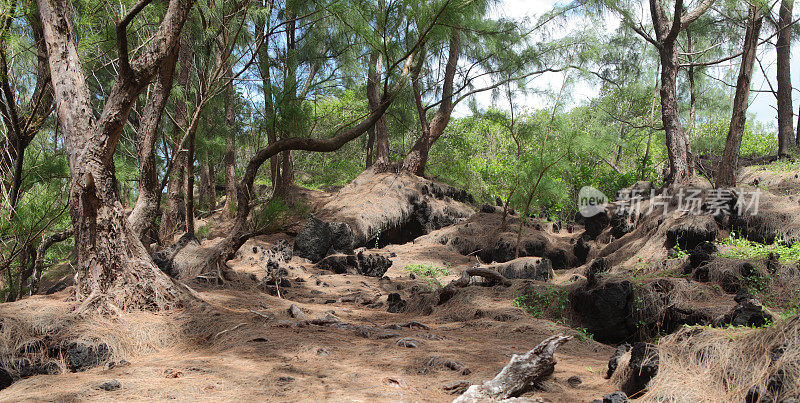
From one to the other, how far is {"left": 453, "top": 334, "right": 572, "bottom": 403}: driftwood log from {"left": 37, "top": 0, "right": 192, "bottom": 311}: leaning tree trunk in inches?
125

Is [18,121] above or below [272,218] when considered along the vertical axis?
above

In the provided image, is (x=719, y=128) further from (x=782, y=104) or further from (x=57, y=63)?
(x=57, y=63)

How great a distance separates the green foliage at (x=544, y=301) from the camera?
5516 millimetres

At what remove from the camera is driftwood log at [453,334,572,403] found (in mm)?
2576

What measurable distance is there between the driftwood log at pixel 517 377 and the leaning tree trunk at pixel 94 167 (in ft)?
10.4

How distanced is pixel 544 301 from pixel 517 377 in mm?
3148

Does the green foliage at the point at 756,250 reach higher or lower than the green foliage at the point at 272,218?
lower

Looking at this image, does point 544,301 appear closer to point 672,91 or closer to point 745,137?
point 672,91

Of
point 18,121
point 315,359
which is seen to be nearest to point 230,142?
point 18,121

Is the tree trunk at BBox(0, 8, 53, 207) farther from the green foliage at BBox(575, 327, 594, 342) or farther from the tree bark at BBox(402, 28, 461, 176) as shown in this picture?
the tree bark at BBox(402, 28, 461, 176)

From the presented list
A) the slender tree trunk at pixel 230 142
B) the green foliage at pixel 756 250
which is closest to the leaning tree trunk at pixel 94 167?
the green foliage at pixel 756 250

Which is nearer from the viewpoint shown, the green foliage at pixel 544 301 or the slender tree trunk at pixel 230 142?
the green foliage at pixel 544 301

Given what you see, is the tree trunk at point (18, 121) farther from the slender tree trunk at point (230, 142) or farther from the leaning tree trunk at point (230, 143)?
the leaning tree trunk at point (230, 143)

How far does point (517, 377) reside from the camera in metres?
2.74
